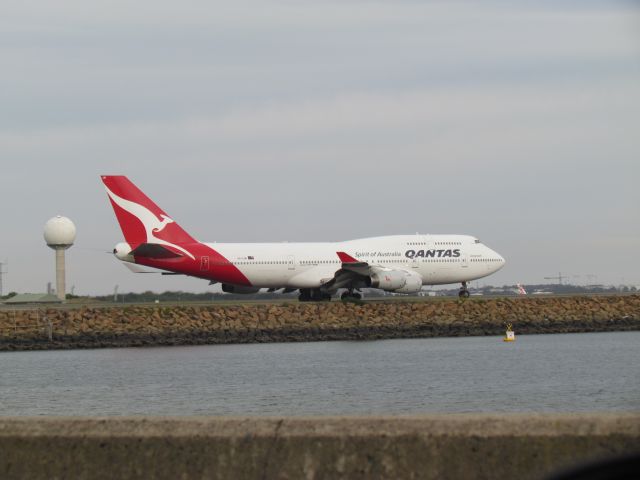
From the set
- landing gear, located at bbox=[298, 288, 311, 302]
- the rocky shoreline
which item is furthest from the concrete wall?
landing gear, located at bbox=[298, 288, 311, 302]

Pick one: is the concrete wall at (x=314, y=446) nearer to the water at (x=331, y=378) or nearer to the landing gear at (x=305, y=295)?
the water at (x=331, y=378)

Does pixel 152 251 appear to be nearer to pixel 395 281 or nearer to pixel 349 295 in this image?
pixel 349 295

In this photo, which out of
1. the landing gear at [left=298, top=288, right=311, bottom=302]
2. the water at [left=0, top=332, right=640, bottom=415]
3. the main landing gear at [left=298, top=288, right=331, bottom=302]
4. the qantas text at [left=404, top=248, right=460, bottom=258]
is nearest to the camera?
the water at [left=0, top=332, right=640, bottom=415]

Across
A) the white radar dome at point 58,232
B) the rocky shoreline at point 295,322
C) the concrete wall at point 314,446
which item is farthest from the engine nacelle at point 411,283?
the concrete wall at point 314,446

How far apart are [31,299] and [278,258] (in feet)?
118

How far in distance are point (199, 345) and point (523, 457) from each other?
134ft

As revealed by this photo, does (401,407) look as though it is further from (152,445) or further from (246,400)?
(152,445)

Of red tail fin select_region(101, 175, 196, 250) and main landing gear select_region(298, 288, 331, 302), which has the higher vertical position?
red tail fin select_region(101, 175, 196, 250)

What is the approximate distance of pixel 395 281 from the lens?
54.9 meters

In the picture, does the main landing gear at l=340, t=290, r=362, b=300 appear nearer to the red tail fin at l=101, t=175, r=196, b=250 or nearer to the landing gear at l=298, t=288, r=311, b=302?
the landing gear at l=298, t=288, r=311, b=302

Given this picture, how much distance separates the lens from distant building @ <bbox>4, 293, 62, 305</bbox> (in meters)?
80.5

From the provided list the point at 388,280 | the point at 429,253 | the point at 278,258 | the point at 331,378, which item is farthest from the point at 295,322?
the point at 331,378

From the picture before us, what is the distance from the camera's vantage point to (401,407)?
75.2ft

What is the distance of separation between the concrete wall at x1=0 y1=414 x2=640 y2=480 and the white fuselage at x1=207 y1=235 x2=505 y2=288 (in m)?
47.0
